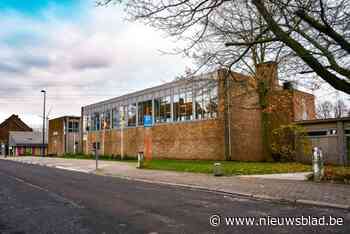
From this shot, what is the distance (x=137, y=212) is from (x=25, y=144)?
89065 mm

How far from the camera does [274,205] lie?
9.16 meters

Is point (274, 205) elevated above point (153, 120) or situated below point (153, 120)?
below

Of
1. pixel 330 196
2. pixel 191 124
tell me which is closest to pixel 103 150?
pixel 191 124

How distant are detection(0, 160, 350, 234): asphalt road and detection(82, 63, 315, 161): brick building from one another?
1532 cm

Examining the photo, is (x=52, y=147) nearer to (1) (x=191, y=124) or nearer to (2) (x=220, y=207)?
(1) (x=191, y=124)

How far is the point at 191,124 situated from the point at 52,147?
46.9 metres

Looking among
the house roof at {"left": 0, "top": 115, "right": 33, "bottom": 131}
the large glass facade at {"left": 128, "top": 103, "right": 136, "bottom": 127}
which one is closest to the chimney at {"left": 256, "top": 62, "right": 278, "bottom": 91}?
the large glass facade at {"left": 128, "top": 103, "right": 136, "bottom": 127}

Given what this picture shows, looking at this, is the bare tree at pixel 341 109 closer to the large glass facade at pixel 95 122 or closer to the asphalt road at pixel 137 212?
the large glass facade at pixel 95 122

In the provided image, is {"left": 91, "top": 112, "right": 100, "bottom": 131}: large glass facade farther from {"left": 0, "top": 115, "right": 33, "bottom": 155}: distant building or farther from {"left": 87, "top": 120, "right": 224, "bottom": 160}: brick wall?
{"left": 0, "top": 115, "right": 33, "bottom": 155}: distant building

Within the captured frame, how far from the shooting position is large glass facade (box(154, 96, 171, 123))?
3884 cm

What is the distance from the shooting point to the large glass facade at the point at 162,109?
127 feet

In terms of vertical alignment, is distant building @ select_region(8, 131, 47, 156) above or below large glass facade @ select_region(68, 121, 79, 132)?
below

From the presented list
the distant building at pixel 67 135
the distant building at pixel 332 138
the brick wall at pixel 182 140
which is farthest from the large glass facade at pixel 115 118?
the distant building at pixel 332 138

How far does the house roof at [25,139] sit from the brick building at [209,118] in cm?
5295
